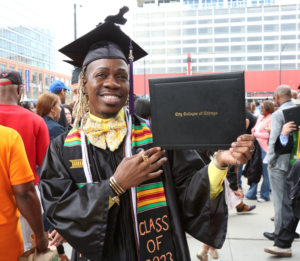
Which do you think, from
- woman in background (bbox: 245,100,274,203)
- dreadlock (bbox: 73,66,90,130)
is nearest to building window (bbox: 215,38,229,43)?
woman in background (bbox: 245,100,274,203)

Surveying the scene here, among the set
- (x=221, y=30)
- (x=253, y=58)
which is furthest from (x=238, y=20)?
(x=253, y=58)

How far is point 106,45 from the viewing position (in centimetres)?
162

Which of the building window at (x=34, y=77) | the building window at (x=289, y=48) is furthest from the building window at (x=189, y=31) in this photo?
the building window at (x=34, y=77)

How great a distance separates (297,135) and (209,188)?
111 inches

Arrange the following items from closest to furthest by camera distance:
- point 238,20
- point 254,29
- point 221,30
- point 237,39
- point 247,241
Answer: point 247,241, point 254,29, point 237,39, point 238,20, point 221,30

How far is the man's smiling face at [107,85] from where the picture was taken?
4.98ft

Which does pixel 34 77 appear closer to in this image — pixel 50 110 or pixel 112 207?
pixel 50 110

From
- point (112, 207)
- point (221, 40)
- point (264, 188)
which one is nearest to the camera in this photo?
point (112, 207)

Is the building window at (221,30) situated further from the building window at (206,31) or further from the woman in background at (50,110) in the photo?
the woman in background at (50,110)

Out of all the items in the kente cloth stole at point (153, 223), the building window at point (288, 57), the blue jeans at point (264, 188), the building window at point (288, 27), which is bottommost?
the blue jeans at point (264, 188)

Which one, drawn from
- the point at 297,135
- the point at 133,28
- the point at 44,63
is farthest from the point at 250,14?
the point at 297,135

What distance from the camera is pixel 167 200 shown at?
148cm

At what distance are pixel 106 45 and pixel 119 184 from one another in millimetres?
823

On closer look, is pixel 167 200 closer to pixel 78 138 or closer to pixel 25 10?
pixel 78 138
